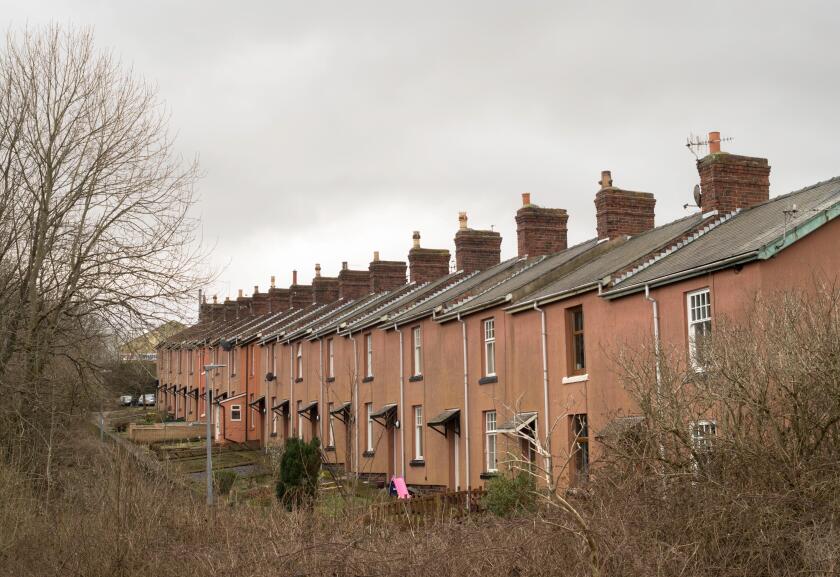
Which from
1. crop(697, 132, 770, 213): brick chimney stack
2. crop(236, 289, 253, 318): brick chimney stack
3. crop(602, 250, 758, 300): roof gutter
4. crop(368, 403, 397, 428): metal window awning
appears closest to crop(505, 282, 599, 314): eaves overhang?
crop(602, 250, 758, 300): roof gutter

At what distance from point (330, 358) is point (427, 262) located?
6094mm

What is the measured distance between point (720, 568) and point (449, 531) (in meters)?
3.51

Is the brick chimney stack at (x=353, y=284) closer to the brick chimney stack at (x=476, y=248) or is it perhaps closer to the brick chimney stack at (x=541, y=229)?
the brick chimney stack at (x=476, y=248)

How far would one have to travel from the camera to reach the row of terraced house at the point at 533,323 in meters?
19.0

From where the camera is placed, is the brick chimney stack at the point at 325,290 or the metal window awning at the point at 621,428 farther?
the brick chimney stack at the point at 325,290

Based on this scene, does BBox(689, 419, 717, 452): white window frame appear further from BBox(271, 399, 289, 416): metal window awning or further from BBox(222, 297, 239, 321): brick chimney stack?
BBox(222, 297, 239, 321): brick chimney stack

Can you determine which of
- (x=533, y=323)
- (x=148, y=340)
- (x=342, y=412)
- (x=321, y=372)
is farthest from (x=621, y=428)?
(x=321, y=372)

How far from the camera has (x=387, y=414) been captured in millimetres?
35156

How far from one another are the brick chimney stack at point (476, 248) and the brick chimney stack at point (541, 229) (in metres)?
4.59

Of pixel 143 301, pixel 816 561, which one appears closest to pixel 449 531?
pixel 816 561

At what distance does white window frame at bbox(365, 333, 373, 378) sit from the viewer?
3809 cm

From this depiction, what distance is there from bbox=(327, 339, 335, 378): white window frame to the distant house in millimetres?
20481

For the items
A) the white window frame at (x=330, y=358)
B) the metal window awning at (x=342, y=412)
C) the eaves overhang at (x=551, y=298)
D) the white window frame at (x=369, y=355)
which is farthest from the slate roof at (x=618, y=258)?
the white window frame at (x=330, y=358)

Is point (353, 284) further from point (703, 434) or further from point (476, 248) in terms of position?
point (703, 434)
